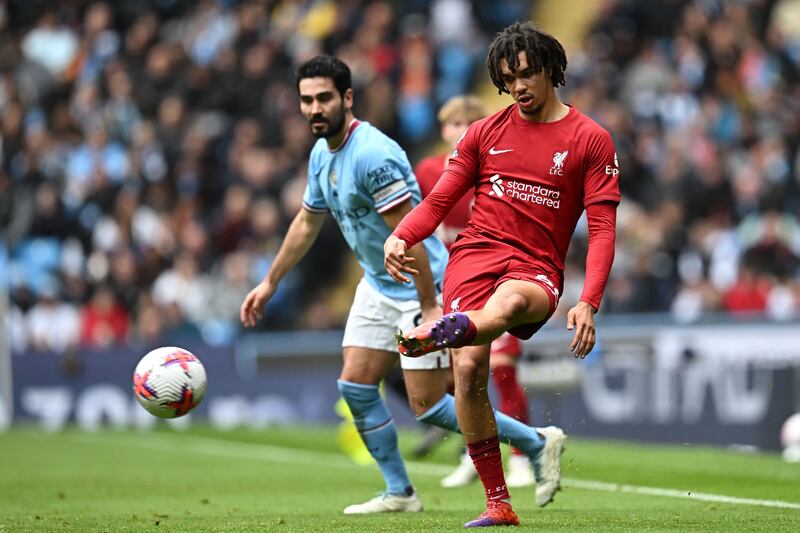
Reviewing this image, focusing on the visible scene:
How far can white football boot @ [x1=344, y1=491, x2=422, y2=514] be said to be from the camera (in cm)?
851

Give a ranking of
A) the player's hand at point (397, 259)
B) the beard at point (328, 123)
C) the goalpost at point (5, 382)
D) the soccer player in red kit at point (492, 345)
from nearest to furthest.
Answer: the player's hand at point (397, 259), the beard at point (328, 123), the soccer player in red kit at point (492, 345), the goalpost at point (5, 382)

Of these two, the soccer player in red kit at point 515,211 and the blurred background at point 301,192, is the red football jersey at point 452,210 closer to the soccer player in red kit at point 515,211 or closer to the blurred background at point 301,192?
the soccer player in red kit at point 515,211

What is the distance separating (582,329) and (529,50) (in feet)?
4.51

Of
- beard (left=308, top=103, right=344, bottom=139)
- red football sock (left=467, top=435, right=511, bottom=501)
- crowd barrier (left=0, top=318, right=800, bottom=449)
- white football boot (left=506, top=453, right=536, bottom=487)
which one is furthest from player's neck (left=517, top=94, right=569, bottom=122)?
crowd barrier (left=0, top=318, right=800, bottom=449)

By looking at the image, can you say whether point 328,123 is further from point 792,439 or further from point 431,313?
point 792,439

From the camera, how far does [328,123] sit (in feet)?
27.7

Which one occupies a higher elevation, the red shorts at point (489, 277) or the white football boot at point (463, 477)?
the red shorts at point (489, 277)

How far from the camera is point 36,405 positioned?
2053 cm

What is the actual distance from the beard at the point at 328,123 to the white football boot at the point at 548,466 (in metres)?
2.06

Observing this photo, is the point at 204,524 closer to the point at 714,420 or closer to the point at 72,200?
the point at 714,420

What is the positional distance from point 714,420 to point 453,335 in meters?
8.45

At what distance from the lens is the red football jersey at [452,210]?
10.6 meters

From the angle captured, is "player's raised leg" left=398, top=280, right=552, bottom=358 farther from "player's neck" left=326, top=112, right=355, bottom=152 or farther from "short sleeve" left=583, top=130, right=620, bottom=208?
"player's neck" left=326, top=112, right=355, bottom=152

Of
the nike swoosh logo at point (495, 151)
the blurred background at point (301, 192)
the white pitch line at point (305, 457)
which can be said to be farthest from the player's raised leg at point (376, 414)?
the blurred background at point (301, 192)
